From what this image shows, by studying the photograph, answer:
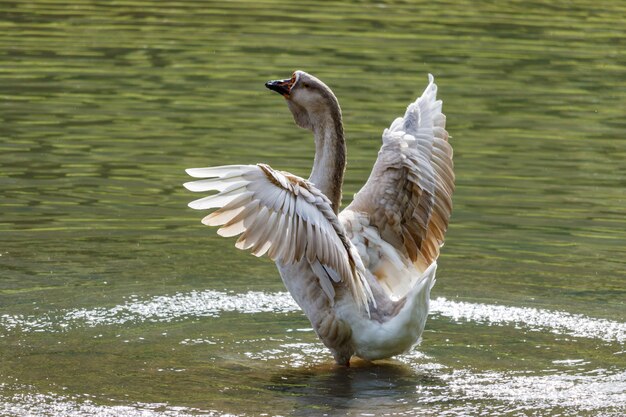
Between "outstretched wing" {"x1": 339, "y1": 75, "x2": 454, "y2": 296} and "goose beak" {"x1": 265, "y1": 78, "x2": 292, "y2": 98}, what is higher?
"goose beak" {"x1": 265, "y1": 78, "x2": 292, "y2": 98}

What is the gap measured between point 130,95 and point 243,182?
357 inches

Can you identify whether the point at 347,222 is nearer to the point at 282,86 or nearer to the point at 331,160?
the point at 331,160

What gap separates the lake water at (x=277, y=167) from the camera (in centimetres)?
767

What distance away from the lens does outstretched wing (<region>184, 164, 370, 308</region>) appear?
7.21m

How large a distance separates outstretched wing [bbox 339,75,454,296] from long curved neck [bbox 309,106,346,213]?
20 cm

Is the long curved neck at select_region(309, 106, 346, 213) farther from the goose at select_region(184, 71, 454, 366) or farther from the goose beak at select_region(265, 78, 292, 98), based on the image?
the goose beak at select_region(265, 78, 292, 98)

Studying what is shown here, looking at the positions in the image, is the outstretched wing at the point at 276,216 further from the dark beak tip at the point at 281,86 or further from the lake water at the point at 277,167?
the dark beak tip at the point at 281,86

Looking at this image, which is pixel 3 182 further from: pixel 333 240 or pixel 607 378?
pixel 607 378

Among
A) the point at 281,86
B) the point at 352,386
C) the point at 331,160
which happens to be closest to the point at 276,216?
the point at 331,160

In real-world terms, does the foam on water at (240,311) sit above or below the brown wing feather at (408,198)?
below

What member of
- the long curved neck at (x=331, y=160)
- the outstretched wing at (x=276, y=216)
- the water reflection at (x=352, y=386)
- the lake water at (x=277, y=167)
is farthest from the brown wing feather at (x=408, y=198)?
the outstretched wing at (x=276, y=216)

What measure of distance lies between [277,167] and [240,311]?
3.79 meters

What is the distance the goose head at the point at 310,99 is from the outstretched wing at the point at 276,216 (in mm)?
1009

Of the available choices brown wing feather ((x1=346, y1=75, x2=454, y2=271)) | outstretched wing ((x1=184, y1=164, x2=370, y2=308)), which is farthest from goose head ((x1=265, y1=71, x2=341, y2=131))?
outstretched wing ((x1=184, y1=164, x2=370, y2=308))
